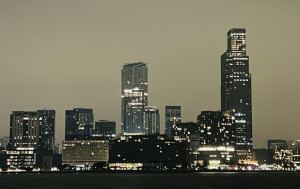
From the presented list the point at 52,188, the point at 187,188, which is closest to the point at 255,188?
the point at 187,188

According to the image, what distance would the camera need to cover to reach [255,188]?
476 ft

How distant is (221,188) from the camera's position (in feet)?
478

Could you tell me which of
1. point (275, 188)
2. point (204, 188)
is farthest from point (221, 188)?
point (275, 188)

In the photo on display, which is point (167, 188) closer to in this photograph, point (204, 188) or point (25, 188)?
point (204, 188)

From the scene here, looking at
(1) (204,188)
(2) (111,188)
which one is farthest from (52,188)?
(1) (204,188)

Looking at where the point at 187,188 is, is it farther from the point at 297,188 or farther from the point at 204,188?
the point at 297,188

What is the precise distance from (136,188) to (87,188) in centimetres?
1224

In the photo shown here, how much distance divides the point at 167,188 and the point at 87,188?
66.3 ft

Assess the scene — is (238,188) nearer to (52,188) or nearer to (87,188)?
(87,188)

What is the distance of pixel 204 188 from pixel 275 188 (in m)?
17.9

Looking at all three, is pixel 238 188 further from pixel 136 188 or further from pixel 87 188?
pixel 87 188

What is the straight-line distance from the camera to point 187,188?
142250 millimetres

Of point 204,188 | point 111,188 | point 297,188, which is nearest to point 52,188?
point 111,188

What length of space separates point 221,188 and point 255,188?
28.1 ft
